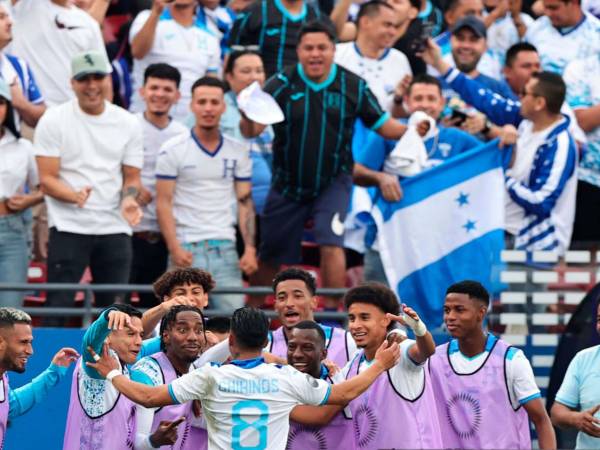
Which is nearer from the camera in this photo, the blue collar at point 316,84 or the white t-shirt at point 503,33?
the blue collar at point 316,84

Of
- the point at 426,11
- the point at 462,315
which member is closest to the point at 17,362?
the point at 462,315

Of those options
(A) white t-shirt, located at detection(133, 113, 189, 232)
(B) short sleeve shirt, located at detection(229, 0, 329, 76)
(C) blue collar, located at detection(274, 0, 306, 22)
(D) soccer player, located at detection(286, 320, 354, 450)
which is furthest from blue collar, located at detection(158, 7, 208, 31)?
(D) soccer player, located at detection(286, 320, 354, 450)

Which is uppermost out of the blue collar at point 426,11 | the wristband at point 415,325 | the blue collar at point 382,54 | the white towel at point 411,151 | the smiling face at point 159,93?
the blue collar at point 426,11

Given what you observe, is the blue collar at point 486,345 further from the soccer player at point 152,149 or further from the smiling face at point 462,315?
the soccer player at point 152,149

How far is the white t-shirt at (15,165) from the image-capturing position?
12.4 m

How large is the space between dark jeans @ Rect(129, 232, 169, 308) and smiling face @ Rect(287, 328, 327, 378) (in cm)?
406

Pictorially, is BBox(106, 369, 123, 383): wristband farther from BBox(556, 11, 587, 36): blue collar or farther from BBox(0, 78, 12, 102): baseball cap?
BBox(556, 11, 587, 36): blue collar

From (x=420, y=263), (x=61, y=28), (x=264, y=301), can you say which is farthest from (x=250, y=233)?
(x=61, y=28)

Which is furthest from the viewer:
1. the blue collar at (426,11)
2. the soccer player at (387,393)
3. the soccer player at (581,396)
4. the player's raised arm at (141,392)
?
the blue collar at (426,11)

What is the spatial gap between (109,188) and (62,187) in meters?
0.43

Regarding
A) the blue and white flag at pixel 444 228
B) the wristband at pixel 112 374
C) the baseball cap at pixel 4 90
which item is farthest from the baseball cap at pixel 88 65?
the wristband at pixel 112 374

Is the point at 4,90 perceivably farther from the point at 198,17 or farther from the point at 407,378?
the point at 407,378

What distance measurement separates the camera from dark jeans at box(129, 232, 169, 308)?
1321cm

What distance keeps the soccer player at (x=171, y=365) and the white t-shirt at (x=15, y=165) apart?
130 inches
